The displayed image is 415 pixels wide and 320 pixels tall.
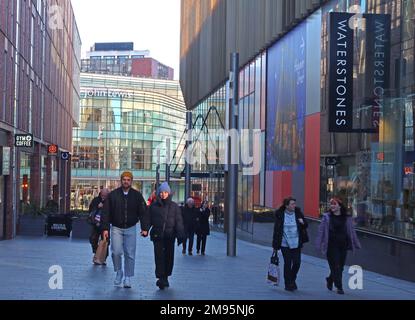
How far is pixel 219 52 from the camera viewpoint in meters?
36.5

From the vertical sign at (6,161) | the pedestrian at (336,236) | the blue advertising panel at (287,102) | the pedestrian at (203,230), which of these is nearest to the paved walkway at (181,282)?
the pedestrian at (336,236)

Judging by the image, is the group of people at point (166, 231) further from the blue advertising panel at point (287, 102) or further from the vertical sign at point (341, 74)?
the blue advertising panel at point (287, 102)

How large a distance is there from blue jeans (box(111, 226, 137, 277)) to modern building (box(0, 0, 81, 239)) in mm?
12575

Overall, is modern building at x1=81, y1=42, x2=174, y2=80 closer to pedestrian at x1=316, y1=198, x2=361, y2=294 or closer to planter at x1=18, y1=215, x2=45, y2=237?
planter at x1=18, y1=215, x2=45, y2=237

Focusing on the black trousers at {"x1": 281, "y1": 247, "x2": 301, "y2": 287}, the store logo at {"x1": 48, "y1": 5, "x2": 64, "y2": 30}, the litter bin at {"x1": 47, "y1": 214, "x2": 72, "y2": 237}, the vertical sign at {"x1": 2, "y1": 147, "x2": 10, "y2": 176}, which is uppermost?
the store logo at {"x1": 48, "y1": 5, "x2": 64, "y2": 30}

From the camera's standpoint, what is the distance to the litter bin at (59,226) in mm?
26734

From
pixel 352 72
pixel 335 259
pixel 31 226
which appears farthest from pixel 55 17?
pixel 335 259

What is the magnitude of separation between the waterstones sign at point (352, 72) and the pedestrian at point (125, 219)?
287 inches

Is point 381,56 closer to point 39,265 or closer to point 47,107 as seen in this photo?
point 39,265

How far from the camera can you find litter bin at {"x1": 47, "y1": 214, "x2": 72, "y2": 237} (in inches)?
1053

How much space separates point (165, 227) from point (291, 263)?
2076 mm

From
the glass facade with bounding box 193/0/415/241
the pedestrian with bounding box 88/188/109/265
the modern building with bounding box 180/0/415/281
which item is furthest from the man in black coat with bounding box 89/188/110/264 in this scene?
the glass facade with bounding box 193/0/415/241

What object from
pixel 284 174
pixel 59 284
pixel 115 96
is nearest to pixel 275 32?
pixel 284 174

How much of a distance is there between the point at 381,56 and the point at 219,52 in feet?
71.4
